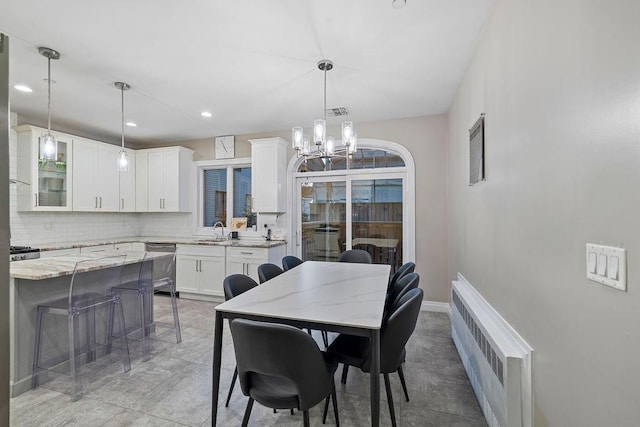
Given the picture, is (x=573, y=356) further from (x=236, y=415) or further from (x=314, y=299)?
(x=236, y=415)

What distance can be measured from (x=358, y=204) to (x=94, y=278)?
3387mm

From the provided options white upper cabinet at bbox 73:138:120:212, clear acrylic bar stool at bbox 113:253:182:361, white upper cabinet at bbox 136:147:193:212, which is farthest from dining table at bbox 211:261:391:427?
white upper cabinet at bbox 73:138:120:212

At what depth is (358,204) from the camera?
4688 millimetres

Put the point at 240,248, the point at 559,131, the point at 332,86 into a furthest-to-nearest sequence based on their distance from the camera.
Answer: the point at 240,248, the point at 332,86, the point at 559,131

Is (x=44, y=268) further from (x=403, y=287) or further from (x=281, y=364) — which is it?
(x=403, y=287)

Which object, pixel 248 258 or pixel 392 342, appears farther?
pixel 248 258

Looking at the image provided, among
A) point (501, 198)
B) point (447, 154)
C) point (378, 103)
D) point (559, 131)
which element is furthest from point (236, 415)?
point (447, 154)

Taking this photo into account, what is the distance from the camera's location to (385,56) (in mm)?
2635

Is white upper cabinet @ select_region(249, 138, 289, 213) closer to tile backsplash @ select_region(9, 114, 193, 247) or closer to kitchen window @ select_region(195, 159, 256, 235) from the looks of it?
kitchen window @ select_region(195, 159, 256, 235)

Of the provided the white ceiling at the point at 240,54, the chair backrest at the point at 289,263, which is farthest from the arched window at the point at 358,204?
the chair backrest at the point at 289,263

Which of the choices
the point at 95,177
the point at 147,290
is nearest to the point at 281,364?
the point at 147,290

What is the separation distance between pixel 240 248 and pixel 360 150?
2.39m

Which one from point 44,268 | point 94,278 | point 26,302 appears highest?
point 44,268

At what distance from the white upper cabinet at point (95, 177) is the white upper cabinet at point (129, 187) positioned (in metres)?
0.08
